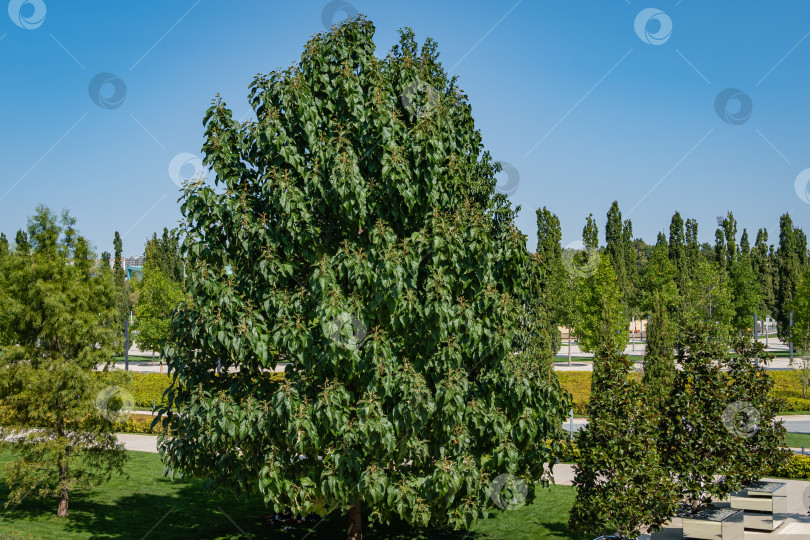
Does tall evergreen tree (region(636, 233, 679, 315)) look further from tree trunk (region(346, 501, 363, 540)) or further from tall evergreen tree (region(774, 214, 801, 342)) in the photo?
tree trunk (region(346, 501, 363, 540))

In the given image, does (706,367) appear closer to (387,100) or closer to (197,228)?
(387,100)

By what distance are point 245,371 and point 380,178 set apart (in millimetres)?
3878

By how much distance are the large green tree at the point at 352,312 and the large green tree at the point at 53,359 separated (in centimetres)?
437

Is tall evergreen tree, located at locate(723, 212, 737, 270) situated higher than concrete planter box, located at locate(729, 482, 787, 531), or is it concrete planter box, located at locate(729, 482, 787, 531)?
tall evergreen tree, located at locate(723, 212, 737, 270)

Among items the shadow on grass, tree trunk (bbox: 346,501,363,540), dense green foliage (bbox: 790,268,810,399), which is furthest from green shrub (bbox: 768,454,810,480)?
dense green foliage (bbox: 790,268,810,399)

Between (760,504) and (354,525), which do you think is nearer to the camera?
(354,525)

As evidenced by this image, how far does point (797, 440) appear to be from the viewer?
2333cm

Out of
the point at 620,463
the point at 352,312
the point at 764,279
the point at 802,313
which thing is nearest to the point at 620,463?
the point at 620,463

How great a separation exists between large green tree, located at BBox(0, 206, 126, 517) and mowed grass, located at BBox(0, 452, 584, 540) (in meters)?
0.67

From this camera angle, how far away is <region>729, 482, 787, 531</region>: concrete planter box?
13828mm

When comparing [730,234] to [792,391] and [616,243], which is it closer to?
[616,243]

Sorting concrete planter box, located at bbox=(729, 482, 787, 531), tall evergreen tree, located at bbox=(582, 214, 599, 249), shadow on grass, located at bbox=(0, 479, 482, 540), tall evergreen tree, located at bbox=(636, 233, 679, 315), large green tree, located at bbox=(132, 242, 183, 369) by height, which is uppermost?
tall evergreen tree, located at bbox=(582, 214, 599, 249)

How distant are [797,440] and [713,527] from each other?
44.8ft

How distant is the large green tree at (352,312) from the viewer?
9.28 m
